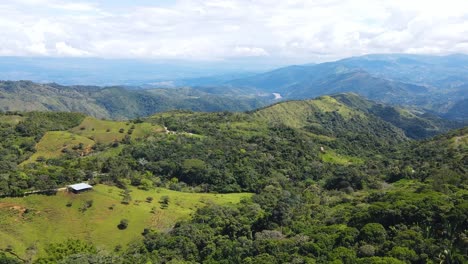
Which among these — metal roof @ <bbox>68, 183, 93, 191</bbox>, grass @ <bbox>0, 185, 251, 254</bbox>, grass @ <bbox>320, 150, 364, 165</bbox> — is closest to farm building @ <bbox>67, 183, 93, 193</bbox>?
metal roof @ <bbox>68, 183, 93, 191</bbox>

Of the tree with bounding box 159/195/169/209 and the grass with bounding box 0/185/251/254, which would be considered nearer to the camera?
the grass with bounding box 0/185/251/254

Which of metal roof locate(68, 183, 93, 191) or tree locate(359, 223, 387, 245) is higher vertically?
tree locate(359, 223, 387, 245)

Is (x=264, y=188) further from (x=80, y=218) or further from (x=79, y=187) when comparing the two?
(x=80, y=218)

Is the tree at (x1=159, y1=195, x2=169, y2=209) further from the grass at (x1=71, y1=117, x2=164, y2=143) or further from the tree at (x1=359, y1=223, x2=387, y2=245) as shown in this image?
the grass at (x1=71, y1=117, x2=164, y2=143)

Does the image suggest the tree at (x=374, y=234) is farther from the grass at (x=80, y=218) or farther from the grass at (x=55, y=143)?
the grass at (x=55, y=143)

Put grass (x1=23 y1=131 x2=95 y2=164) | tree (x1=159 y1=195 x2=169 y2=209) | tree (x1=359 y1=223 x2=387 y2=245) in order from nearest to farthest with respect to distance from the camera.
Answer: tree (x1=359 y1=223 x2=387 y2=245) < tree (x1=159 y1=195 x2=169 y2=209) < grass (x1=23 y1=131 x2=95 y2=164)
